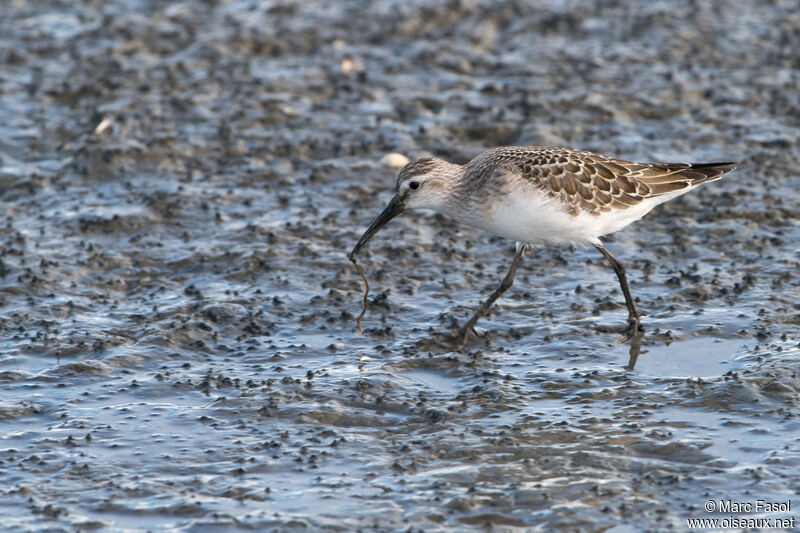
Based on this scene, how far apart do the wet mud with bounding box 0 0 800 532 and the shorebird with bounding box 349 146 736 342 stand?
0.90m

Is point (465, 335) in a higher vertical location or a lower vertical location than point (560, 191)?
lower

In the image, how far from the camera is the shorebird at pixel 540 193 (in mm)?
8758

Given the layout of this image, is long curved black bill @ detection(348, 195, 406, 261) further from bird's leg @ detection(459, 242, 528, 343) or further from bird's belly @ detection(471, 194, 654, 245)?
bird's leg @ detection(459, 242, 528, 343)

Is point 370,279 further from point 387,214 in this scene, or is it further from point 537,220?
point 537,220

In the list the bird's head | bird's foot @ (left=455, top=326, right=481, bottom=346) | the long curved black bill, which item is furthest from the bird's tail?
the long curved black bill

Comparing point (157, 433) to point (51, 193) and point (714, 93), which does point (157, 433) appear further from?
point (714, 93)

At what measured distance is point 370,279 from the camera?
10219 mm

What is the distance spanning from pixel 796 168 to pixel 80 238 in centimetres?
792

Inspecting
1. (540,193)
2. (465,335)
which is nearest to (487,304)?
(465,335)

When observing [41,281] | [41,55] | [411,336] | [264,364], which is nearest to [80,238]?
[41,281]

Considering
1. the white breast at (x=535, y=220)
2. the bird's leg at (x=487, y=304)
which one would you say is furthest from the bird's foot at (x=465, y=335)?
the white breast at (x=535, y=220)

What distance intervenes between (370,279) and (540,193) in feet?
7.25

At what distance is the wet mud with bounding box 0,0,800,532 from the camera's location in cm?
709

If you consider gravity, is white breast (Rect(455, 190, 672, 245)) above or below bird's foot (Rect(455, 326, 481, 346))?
above
